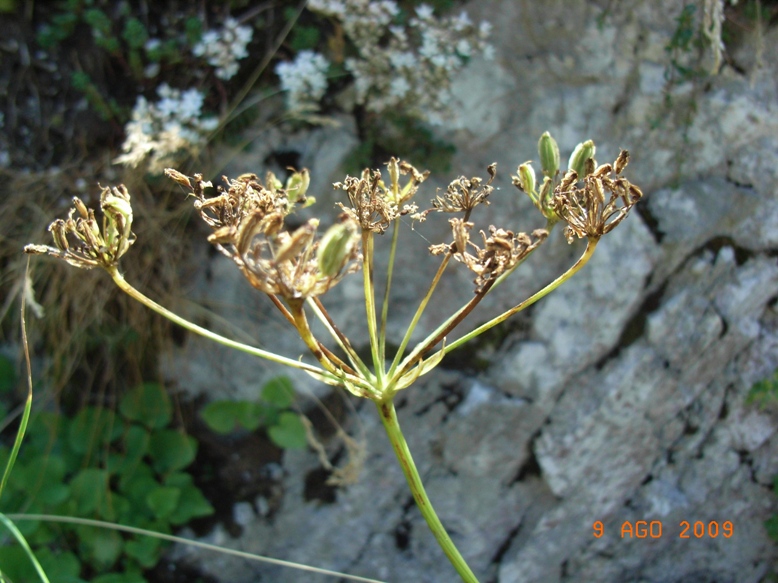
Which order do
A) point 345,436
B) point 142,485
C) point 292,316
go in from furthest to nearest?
point 142,485 < point 345,436 < point 292,316

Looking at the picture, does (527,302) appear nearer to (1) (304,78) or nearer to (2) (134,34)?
(1) (304,78)

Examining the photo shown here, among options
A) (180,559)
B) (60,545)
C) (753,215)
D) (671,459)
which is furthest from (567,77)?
(60,545)

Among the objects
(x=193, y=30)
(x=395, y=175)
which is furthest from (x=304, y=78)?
(x=395, y=175)

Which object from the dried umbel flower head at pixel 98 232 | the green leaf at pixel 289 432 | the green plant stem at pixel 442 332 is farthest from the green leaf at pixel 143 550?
the green plant stem at pixel 442 332

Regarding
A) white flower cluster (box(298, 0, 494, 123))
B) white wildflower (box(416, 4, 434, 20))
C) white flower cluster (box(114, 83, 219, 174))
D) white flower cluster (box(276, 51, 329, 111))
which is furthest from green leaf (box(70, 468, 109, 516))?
white wildflower (box(416, 4, 434, 20))

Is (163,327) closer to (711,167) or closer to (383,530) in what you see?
(383,530)

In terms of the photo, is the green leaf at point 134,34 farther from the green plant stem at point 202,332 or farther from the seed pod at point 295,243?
the seed pod at point 295,243

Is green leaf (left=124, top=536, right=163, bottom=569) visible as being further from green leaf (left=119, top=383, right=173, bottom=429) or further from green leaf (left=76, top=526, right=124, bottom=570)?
green leaf (left=119, top=383, right=173, bottom=429)

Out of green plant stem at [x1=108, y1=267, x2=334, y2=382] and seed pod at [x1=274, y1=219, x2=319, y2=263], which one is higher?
seed pod at [x1=274, y1=219, x2=319, y2=263]
